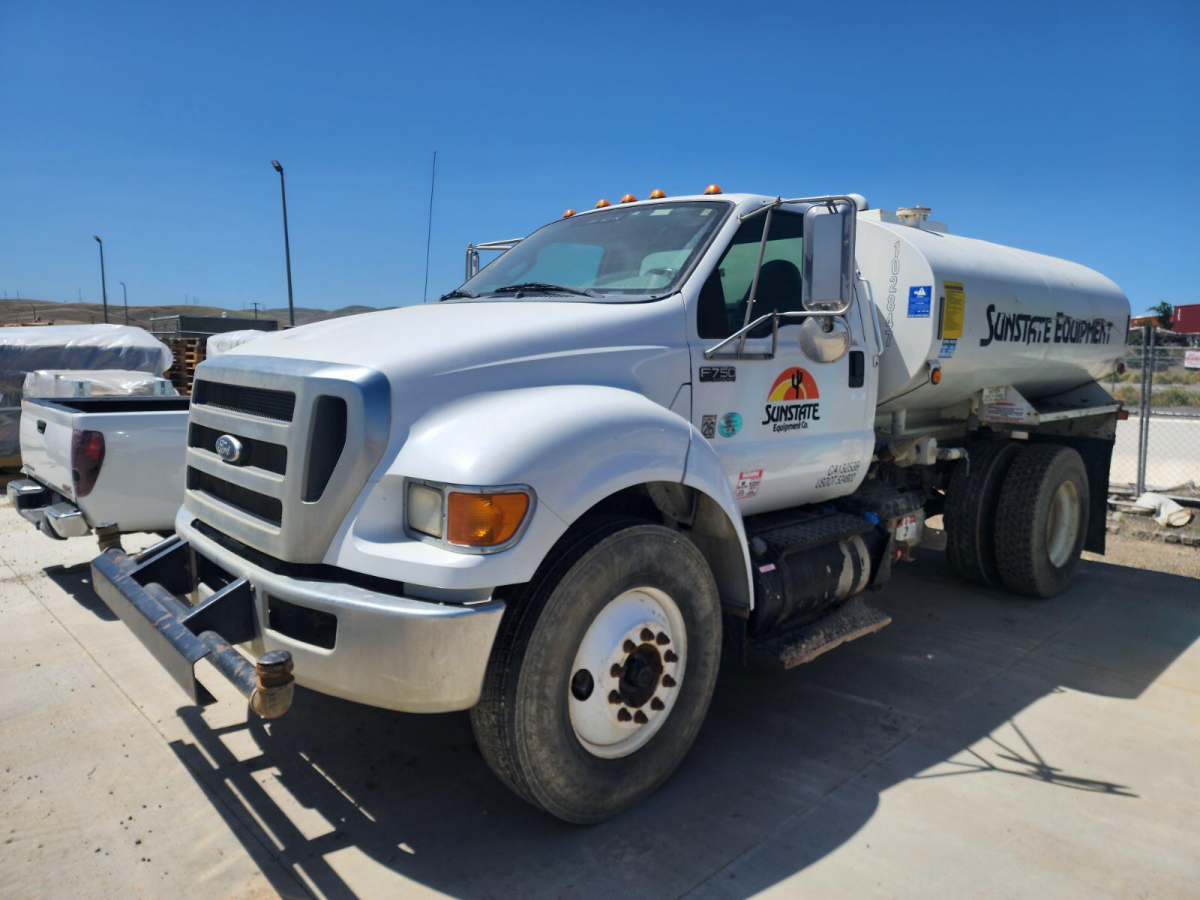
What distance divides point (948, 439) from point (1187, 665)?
2131 millimetres

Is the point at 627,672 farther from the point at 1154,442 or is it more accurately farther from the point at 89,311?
the point at 89,311

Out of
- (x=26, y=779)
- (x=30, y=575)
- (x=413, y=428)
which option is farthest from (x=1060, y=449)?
(x=30, y=575)

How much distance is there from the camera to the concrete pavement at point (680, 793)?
2961 millimetres

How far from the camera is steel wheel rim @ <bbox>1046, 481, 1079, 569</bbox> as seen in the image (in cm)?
682

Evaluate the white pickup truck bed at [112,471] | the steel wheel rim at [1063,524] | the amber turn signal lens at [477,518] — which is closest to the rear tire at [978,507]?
the steel wheel rim at [1063,524]

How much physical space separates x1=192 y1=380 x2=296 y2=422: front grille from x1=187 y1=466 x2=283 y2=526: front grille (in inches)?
11.8

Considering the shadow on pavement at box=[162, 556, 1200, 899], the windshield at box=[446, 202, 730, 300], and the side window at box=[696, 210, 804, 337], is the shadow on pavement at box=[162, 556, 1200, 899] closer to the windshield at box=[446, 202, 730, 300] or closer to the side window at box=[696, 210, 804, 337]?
the side window at box=[696, 210, 804, 337]

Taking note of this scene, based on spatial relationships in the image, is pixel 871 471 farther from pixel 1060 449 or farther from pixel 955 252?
pixel 1060 449

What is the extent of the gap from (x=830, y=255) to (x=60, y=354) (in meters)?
11.2

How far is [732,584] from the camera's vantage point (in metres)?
3.77

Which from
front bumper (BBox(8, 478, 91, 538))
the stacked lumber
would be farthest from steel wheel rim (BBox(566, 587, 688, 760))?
the stacked lumber

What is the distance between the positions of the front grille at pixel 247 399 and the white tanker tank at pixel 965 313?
11.6 feet

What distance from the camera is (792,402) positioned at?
4.19m

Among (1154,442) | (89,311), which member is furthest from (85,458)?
(89,311)
